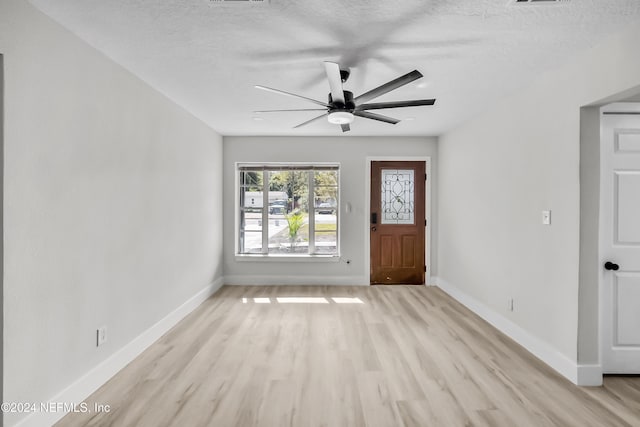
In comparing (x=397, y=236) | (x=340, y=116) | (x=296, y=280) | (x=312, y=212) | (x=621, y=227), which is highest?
(x=340, y=116)

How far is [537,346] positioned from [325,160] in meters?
3.78

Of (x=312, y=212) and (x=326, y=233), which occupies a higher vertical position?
(x=312, y=212)

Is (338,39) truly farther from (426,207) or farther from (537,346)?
(426,207)

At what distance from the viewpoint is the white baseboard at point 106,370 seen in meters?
1.94

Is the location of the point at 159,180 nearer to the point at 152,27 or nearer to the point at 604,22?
the point at 152,27

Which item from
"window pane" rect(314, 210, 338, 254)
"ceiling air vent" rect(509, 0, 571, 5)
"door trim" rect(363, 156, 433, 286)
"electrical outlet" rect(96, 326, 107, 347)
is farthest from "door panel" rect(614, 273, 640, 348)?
"electrical outlet" rect(96, 326, 107, 347)

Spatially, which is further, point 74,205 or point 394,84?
point 394,84

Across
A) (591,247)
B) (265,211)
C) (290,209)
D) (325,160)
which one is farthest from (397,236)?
(591,247)

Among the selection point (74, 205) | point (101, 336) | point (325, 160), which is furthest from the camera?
point (325, 160)

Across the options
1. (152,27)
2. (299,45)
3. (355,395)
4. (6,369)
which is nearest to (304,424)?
(355,395)

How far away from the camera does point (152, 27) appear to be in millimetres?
2080

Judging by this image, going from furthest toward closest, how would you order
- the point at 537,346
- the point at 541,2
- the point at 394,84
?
1. the point at 537,346
2. the point at 394,84
3. the point at 541,2

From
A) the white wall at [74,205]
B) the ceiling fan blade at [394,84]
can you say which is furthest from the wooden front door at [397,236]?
the white wall at [74,205]

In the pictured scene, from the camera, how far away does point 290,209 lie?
18.2ft
